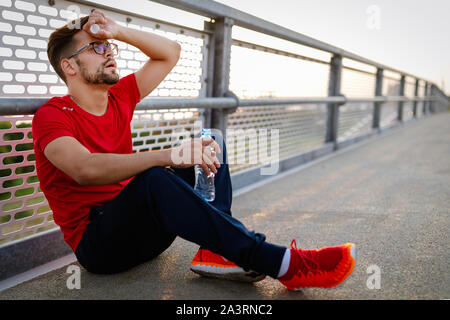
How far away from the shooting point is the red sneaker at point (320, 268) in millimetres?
1605

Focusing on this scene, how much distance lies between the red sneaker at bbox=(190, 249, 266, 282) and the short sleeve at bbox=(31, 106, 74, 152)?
78cm

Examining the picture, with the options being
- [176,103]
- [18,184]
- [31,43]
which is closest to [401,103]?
[176,103]

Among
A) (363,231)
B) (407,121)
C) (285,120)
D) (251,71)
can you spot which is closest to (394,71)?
(407,121)

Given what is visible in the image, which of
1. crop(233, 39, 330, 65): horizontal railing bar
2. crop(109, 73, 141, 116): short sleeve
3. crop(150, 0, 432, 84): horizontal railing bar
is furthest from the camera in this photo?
crop(233, 39, 330, 65): horizontal railing bar

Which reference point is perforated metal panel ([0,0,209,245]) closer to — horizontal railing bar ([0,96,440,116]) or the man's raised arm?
horizontal railing bar ([0,96,440,116])

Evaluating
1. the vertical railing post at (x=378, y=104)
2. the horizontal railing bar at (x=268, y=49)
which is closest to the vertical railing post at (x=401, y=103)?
the vertical railing post at (x=378, y=104)

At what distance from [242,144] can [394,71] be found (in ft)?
22.4

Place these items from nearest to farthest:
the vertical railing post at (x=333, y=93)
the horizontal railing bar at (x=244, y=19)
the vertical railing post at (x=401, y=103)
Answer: the horizontal railing bar at (x=244, y=19), the vertical railing post at (x=333, y=93), the vertical railing post at (x=401, y=103)

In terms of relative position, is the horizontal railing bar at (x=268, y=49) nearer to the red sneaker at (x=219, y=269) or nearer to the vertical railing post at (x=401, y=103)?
the red sneaker at (x=219, y=269)

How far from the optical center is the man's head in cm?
192

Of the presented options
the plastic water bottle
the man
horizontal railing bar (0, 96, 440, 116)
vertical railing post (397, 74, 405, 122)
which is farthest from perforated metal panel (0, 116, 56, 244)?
vertical railing post (397, 74, 405, 122)

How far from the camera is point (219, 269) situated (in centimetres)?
181

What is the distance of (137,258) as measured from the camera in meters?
1.91

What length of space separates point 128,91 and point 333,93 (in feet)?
14.0
